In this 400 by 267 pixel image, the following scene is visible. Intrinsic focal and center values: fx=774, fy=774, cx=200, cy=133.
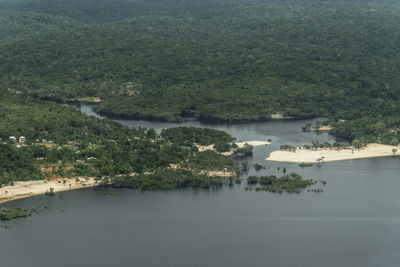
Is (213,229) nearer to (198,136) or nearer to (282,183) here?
(282,183)

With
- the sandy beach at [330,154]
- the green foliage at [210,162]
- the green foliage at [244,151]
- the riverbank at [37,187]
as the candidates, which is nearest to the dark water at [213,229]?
the riverbank at [37,187]

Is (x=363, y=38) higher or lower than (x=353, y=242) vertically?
higher

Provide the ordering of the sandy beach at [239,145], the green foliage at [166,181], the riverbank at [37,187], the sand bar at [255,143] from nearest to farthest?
the riverbank at [37,187], the green foliage at [166,181], the sandy beach at [239,145], the sand bar at [255,143]

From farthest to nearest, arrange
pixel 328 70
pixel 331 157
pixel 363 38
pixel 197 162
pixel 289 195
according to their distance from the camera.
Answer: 1. pixel 363 38
2. pixel 328 70
3. pixel 331 157
4. pixel 197 162
5. pixel 289 195

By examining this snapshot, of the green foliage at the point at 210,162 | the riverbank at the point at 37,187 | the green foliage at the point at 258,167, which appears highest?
the green foliage at the point at 210,162

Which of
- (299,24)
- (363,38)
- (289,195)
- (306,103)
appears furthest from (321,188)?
(299,24)

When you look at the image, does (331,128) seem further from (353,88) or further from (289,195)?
(289,195)

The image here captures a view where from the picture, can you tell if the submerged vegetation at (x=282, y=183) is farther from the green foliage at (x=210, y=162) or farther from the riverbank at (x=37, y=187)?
the riverbank at (x=37, y=187)
